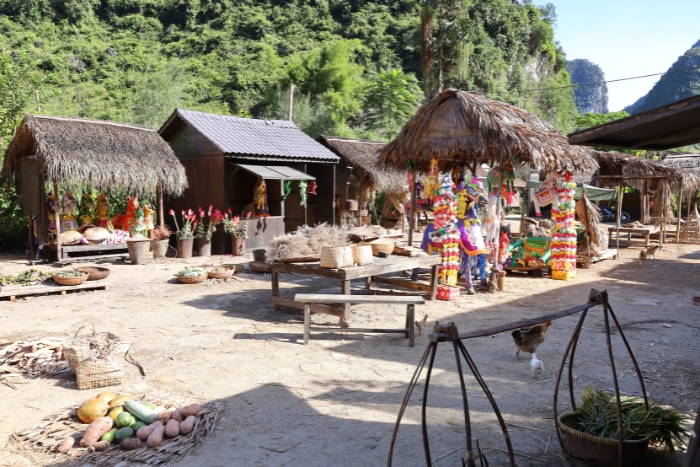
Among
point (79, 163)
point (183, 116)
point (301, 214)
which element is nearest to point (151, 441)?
point (79, 163)

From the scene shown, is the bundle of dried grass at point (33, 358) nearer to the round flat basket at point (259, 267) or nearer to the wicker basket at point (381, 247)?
the wicker basket at point (381, 247)

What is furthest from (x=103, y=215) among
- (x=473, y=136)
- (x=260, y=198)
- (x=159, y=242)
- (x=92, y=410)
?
(x=92, y=410)

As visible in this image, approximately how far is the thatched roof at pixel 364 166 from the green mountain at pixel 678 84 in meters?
58.3

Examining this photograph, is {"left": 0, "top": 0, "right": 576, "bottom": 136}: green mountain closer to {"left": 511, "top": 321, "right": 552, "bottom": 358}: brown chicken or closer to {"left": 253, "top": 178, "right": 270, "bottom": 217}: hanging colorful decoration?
{"left": 253, "top": 178, "right": 270, "bottom": 217}: hanging colorful decoration

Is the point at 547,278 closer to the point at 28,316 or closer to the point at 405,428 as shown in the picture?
the point at 405,428

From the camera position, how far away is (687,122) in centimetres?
529

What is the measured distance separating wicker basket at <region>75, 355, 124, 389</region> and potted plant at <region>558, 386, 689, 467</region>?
3.60 m

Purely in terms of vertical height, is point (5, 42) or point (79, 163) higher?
point (5, 42)

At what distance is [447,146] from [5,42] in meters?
38.4

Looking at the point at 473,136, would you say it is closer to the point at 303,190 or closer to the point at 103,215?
the point at 303,190

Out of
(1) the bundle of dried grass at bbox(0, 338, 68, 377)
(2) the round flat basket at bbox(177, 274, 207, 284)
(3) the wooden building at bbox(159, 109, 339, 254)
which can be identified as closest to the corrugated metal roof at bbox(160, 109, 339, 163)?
(3) the wooden building at bbox(159, 109, 339, 254)

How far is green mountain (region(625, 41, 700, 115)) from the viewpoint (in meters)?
65.9

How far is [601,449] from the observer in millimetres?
3188

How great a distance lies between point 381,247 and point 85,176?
7.04 m
